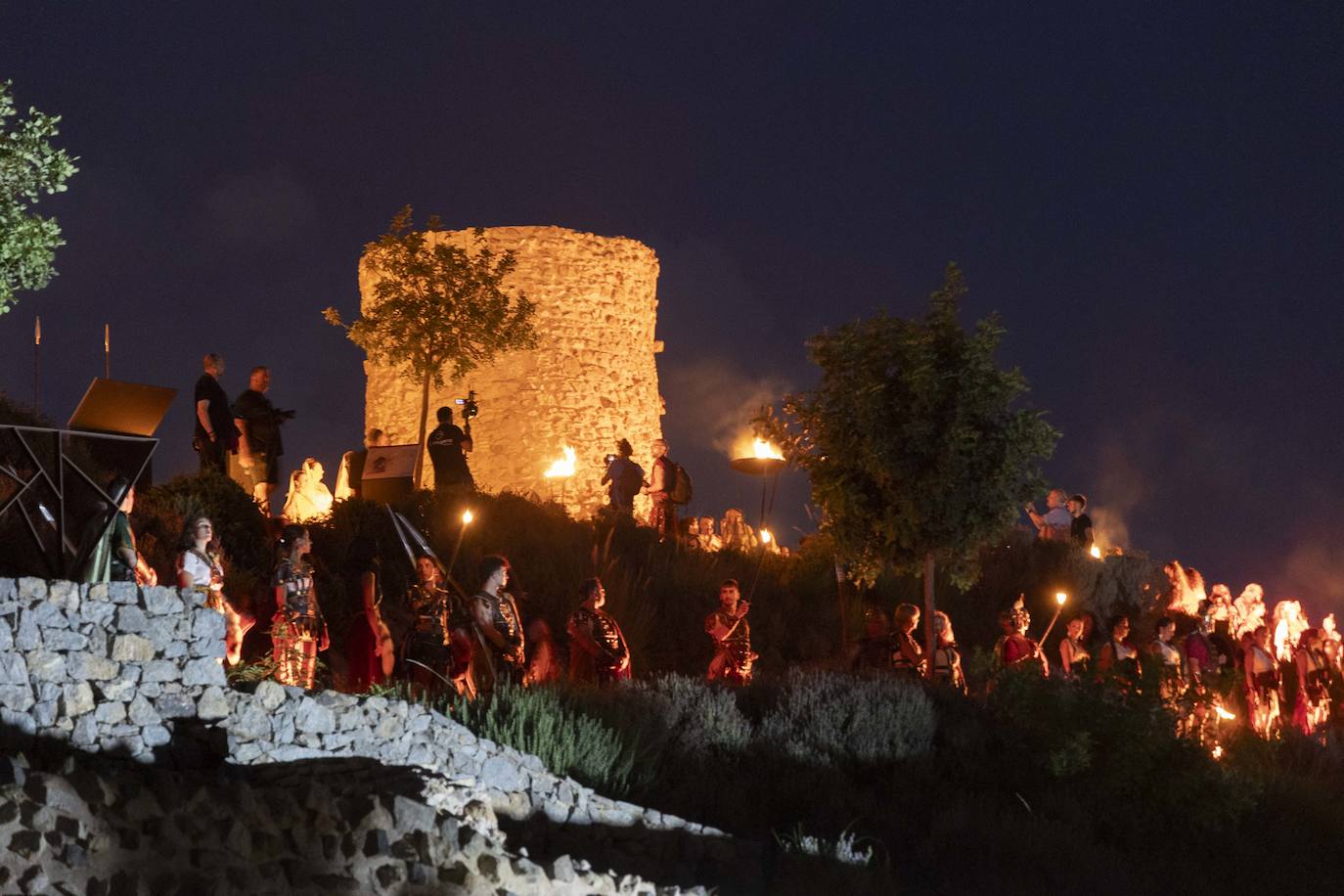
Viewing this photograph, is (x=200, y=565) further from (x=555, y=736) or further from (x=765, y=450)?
(x=765, y=450)

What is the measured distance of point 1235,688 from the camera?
16.4 metres

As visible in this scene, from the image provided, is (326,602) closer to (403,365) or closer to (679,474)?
(679,474)

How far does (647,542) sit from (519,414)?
25.2 feet

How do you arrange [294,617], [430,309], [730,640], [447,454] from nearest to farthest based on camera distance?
[294,617], [730,640], [447,454], [430,309]

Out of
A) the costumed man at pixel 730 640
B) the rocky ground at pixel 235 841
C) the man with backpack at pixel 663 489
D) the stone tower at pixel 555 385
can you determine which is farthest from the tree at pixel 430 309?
the rocky ground at pixel 235 841

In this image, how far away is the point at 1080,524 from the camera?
913 inches

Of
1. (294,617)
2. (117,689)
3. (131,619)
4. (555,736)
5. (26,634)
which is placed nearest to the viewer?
(26,634)

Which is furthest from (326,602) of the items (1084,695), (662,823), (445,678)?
(1084,695)

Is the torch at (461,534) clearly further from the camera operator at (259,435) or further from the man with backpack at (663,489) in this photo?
the man with backpack at (663,489)

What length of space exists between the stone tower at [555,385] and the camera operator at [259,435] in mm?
8757

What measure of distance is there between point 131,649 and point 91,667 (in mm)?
228

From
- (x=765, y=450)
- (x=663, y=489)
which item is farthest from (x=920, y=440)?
(x=663, y=489)

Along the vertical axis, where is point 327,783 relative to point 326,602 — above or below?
below

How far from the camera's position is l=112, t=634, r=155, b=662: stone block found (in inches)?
332
